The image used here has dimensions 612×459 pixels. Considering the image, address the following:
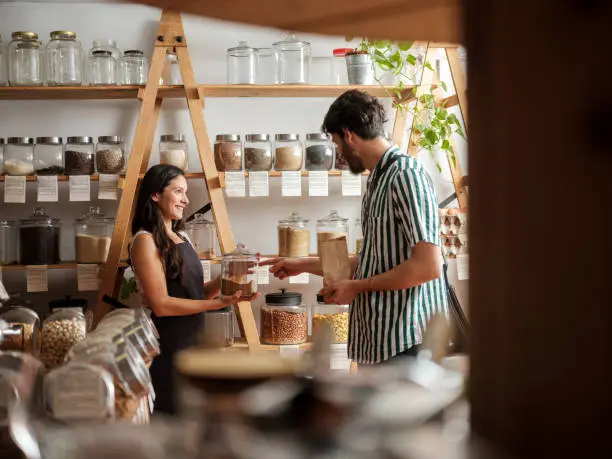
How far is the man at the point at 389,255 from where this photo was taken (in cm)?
208

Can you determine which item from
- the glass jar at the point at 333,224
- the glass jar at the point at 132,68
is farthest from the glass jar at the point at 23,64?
the glass jar at the point at 333,224

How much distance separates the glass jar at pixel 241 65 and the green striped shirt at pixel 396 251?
1.42 meters

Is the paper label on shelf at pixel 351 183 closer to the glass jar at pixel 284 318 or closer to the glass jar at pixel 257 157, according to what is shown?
the glass jar at pixel 257 157

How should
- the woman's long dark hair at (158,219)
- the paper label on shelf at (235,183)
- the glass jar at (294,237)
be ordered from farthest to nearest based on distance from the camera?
1. the glass jar at (294,237)
2. the paper label on shelf at (235,183)
3. the woman's long dark hair at (158,219)

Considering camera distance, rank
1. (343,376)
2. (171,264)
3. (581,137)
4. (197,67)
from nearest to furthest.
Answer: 1. (581,137)
2. (343,376)
3. (171,264)
4. (197,67)

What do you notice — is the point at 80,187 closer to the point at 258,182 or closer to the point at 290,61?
the point at 258,182

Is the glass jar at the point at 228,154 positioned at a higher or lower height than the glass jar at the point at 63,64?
lower

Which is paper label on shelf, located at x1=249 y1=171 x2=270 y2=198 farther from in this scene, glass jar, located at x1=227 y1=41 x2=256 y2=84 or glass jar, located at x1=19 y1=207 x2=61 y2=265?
glass jar, located at x1=19 y1=207 x2=61 y2=265

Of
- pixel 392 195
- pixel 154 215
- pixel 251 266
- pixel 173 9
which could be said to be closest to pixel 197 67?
pixel 154 215

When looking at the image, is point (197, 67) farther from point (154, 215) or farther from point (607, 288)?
point (607, 288)

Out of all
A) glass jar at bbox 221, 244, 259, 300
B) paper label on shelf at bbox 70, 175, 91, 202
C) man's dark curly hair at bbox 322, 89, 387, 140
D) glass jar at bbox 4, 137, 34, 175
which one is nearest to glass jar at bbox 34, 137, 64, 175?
glass jar at bbox 4, 137, 34, 175

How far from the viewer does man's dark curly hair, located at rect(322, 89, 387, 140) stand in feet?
7.47

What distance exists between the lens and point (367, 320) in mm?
2189

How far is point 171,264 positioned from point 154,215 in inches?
7.5
